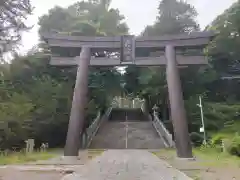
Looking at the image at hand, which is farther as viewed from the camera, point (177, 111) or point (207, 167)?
point (177, 111)

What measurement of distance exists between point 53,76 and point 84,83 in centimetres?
1105

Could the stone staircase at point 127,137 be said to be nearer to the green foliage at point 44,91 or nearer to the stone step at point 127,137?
the stone step at point 127,137

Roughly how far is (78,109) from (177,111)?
179 inches

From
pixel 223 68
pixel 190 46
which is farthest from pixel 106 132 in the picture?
pixel 223 68

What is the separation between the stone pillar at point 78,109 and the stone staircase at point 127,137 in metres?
6.94

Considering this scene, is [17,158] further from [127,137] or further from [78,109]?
[127,137]

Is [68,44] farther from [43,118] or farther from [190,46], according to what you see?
[190,46]

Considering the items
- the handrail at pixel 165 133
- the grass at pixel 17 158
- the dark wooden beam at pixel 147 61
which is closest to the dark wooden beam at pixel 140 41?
the dark wooden beam at pixel 147 61

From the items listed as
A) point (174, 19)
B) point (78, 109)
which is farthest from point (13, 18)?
point (174, 19)

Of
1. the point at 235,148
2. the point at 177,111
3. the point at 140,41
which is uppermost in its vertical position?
the point at 140,41

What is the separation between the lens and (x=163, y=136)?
21.8m

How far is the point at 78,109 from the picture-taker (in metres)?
13.0

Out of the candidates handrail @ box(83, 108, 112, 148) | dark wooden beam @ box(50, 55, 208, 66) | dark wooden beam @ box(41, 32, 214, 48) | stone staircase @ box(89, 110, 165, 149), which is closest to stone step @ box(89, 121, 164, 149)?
stone staircase @ box(89, 110, 165, 149)

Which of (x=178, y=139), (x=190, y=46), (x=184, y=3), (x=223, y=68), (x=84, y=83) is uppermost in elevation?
(x=184, y=3)
